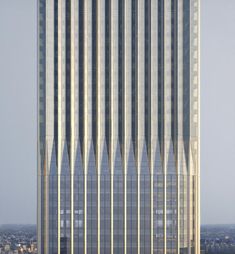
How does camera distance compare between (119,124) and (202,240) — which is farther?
(202,240)

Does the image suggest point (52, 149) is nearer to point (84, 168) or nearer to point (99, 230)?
point (84, 168)

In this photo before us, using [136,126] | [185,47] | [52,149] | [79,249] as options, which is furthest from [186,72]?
[79,249]

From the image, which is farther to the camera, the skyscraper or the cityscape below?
the cityscape below

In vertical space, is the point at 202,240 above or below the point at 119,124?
below

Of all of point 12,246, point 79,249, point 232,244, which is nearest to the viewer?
point 79,249

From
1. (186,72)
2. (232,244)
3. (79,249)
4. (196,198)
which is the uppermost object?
(186,72)

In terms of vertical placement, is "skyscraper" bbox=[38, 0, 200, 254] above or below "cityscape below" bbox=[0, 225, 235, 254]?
above
